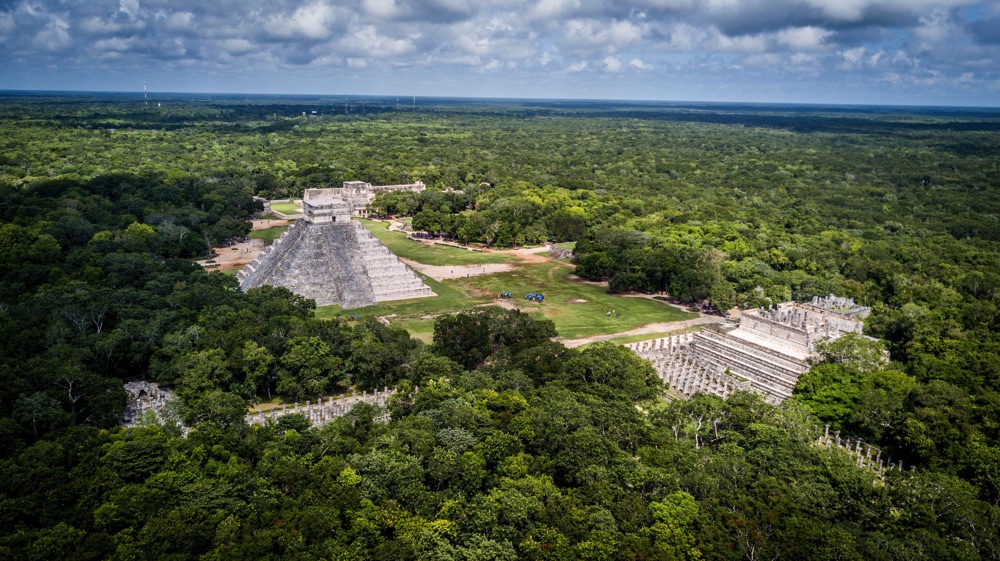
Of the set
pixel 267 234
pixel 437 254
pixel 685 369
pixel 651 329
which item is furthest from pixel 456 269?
pixel 685 369

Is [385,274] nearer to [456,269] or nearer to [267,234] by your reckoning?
[456,269]

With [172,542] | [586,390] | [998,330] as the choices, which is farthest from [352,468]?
[998,330]

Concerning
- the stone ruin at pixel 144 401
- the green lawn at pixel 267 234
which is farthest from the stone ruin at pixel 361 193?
the stone ruin at pixel 144 401

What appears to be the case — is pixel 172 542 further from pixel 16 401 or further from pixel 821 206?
pixel 821 206

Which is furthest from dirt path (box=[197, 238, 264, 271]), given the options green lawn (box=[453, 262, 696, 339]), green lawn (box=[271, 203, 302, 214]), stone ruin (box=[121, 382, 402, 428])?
stone ruin (box=[121, 382, 402, 428])

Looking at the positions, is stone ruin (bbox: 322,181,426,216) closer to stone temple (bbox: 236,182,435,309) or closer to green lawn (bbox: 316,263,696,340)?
green lawn (bbox: 316,263,696,340)

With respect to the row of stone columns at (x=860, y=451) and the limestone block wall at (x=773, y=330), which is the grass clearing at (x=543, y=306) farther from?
the row of stone columns at (x=860, y=451)
